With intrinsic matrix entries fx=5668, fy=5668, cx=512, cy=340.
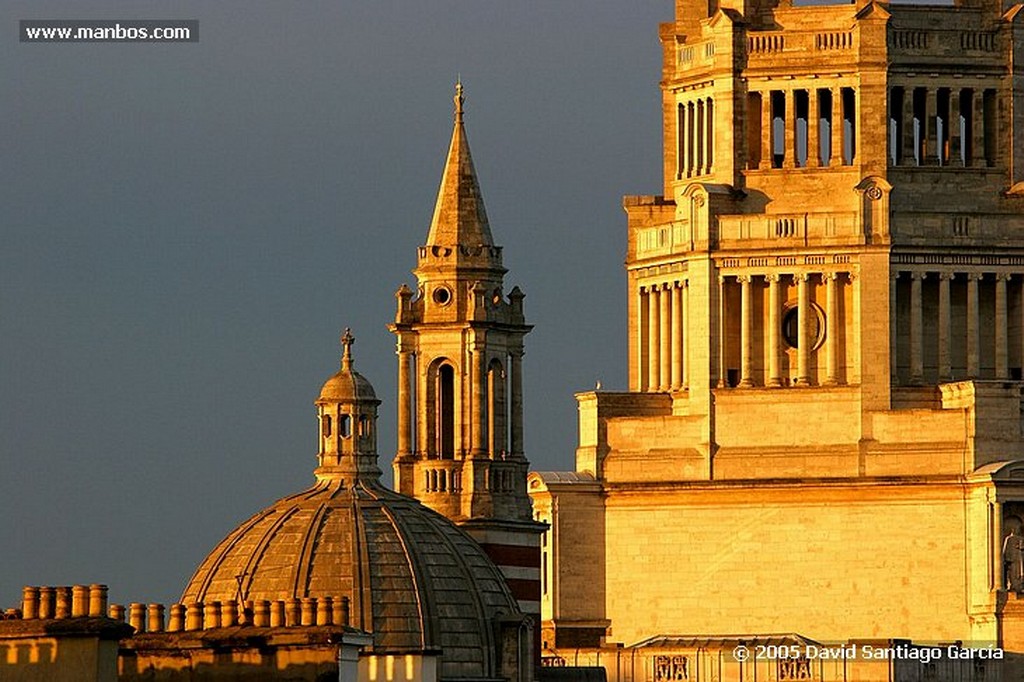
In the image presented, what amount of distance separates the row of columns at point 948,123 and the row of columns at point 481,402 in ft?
47.0

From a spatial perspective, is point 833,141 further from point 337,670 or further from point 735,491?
point 337,670

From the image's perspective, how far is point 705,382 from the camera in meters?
181

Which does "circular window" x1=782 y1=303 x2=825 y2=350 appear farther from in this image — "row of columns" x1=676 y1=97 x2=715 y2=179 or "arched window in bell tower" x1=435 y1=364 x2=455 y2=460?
"arched window in bell tower" x1=435 y1=364 x2=455 y2=460

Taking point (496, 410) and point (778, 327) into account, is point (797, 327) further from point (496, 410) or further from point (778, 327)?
point (496, 410)

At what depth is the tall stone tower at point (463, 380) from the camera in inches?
7028

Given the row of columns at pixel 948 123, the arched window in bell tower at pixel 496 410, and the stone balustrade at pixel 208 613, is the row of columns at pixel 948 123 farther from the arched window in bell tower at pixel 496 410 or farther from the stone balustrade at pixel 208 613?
the stone balustrade at pixel 208 613

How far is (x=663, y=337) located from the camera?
603 ft

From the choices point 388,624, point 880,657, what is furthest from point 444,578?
point 880,657

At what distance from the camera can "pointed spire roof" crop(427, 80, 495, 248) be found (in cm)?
18275

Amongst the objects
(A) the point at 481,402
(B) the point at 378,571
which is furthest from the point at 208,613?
(A) the point at 481,402

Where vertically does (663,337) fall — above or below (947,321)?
below

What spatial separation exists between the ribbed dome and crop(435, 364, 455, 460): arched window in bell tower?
89.5 feet

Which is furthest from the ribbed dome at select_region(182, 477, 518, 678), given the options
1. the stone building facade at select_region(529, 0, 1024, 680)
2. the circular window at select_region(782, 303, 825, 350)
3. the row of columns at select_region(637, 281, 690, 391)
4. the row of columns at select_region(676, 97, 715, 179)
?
the row of columns at select_region(676, 97, 715, 179)

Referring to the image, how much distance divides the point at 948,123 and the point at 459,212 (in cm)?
1604
